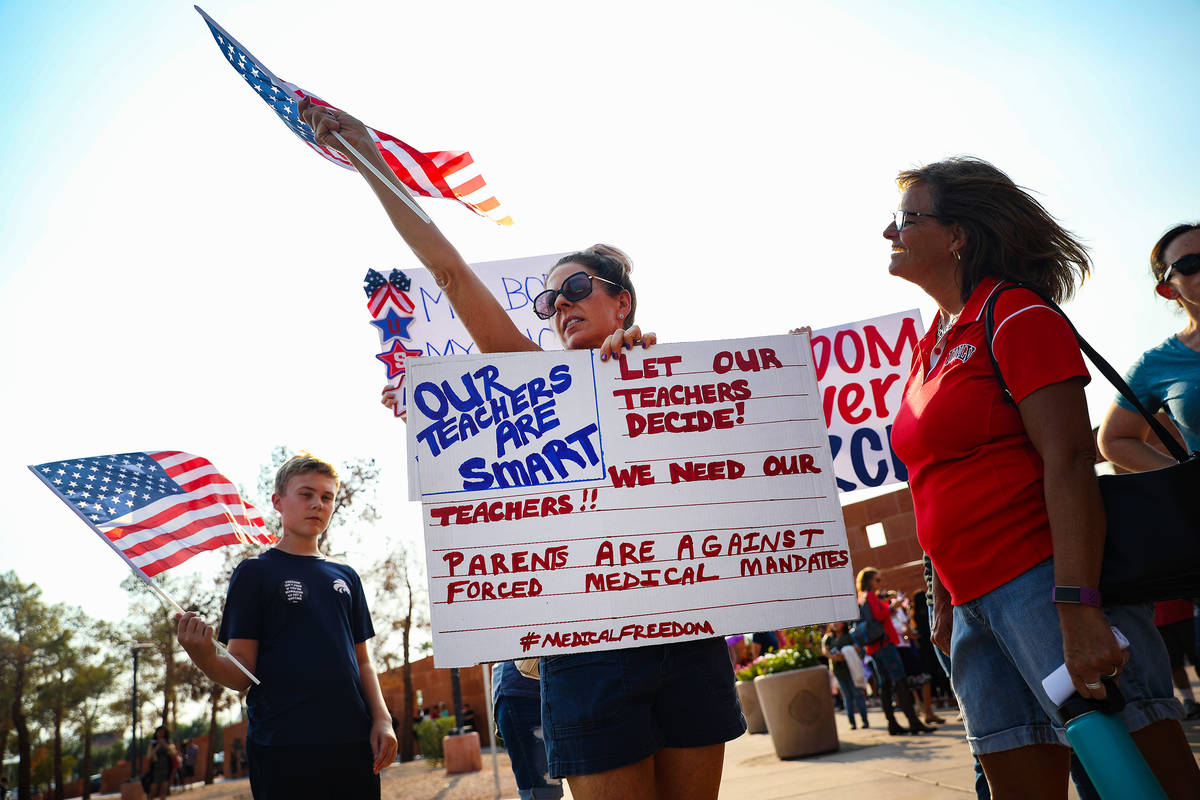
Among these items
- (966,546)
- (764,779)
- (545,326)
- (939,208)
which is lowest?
(764,779)

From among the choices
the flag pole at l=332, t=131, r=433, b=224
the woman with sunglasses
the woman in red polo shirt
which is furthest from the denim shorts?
the flag pole at l=332, t=131, r=433, b=224

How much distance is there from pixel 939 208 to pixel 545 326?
11.7 feet

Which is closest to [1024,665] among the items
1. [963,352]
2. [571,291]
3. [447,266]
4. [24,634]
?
[963,352]

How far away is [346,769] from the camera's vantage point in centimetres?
306

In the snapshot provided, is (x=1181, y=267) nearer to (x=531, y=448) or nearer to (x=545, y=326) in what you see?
(x=531, y=448)

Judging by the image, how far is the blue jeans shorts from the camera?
174 cm

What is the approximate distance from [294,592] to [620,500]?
1707mm

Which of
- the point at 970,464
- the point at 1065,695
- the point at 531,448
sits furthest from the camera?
the point at 531,448

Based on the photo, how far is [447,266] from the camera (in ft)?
7.47

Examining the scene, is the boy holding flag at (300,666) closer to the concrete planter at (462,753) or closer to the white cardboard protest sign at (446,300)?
the white cardboard protest sign at (446,300)

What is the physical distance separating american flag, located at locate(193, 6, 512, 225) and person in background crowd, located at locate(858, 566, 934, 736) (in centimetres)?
673

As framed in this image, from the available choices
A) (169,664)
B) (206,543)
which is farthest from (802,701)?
(169,664)

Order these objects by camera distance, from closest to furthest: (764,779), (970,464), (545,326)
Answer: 1. (970,464)
2. (545,326)
3. (764,779)

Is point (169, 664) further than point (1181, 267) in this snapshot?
Yes
